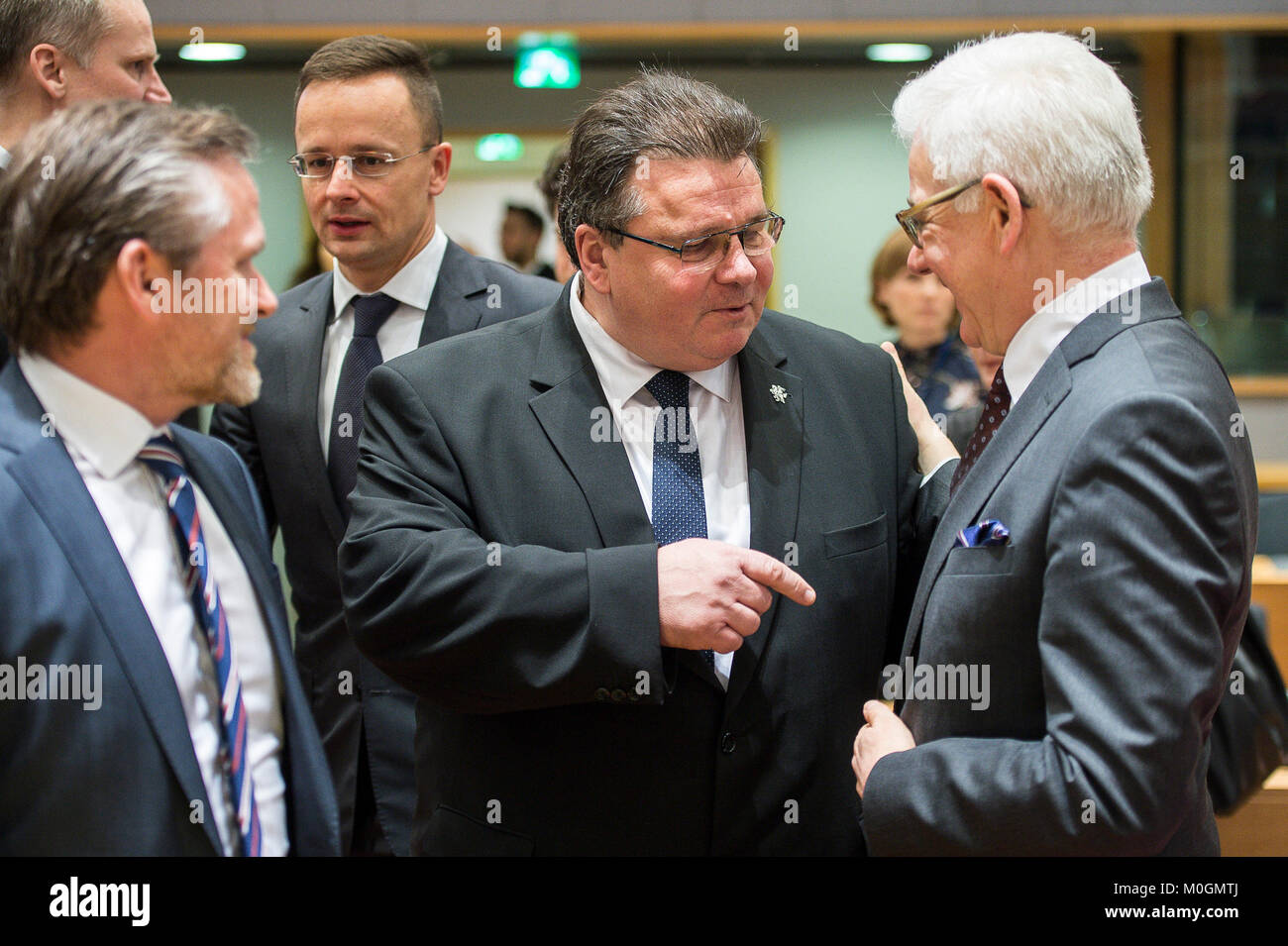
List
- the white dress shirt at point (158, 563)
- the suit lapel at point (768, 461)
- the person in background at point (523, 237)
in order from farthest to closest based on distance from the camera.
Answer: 1. the person in background at point (523, 237)
2. the suit lapel at point (768, 461)
3. the white dress shirt at point (158, 563)

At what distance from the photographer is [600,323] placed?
6.57ft

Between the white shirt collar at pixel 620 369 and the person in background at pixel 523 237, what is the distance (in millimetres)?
4172

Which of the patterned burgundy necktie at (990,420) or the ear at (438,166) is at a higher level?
the ear at (438,166)

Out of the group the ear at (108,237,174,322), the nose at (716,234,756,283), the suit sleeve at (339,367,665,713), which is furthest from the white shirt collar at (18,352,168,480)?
the nose at (716,234,756,283)

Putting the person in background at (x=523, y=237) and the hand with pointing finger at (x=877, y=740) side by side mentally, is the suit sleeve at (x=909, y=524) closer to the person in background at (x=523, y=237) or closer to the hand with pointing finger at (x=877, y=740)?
the hand with pointing finger at (x=877, y=740)

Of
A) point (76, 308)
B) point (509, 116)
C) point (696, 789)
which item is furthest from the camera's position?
point (509, 116)

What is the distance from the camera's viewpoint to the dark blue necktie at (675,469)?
6.17 ft

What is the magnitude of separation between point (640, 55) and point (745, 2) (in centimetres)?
55

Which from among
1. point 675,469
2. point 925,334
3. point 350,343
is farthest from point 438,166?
point 925,334

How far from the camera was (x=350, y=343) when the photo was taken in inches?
103

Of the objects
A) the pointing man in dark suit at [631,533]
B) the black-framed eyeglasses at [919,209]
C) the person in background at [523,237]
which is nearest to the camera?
the black-framed eyeglasses at [919,209]

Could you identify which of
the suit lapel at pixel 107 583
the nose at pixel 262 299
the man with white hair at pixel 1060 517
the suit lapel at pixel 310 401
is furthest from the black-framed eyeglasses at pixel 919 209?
the suit lapel at pixel 310 401
